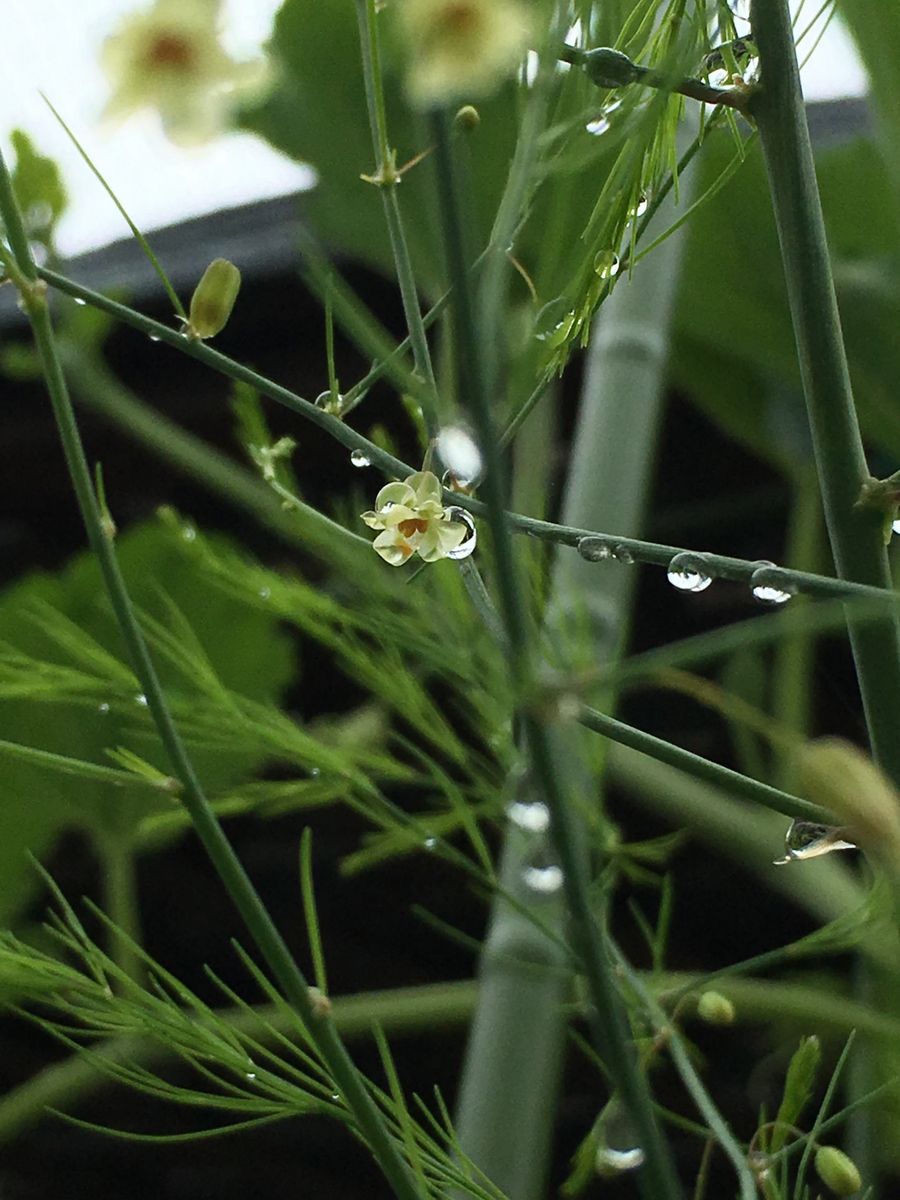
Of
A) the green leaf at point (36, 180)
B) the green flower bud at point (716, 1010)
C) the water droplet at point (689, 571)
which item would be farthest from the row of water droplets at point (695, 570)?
the green leaf at point (36, 180)

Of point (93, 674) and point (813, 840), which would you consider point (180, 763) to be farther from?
point (93, 674)

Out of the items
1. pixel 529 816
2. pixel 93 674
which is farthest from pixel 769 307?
pixel 529 816

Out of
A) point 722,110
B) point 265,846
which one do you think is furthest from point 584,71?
point 265,846

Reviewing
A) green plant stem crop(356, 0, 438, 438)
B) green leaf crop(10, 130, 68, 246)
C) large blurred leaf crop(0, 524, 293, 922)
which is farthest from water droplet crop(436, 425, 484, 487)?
A: large blurred leaf crop(0, 524, 293, 922)

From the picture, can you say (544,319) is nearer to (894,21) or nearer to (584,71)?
(584,71)

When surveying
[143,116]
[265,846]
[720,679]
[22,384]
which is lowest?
[143,116]

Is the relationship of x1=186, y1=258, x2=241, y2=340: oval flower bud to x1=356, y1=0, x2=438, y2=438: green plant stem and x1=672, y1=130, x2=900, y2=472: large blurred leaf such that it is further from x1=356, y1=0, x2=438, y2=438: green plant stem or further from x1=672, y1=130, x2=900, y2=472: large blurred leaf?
x1=672, y1=130, x2=900, y2=472: large blurred leaf
